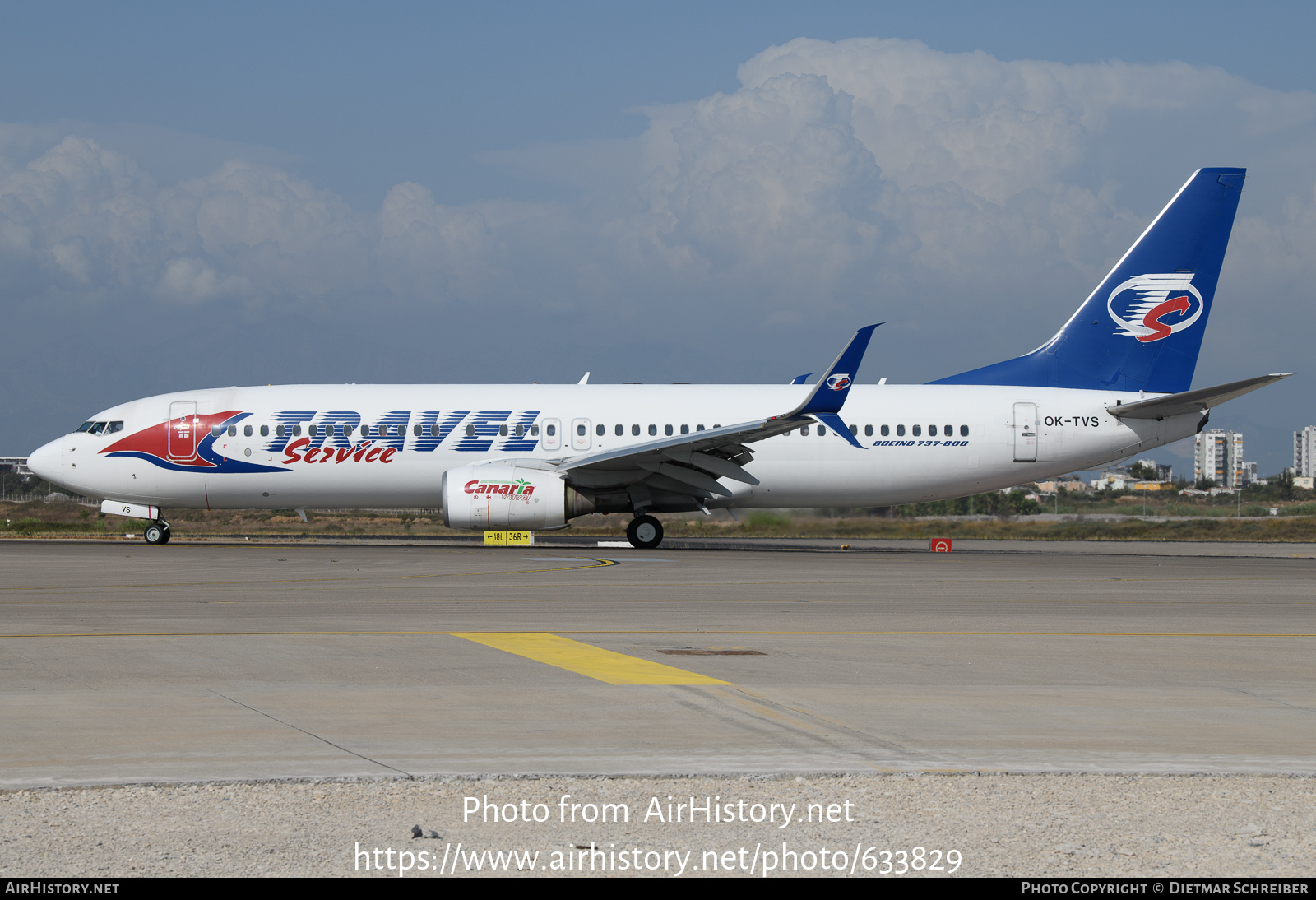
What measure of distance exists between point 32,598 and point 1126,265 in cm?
2476

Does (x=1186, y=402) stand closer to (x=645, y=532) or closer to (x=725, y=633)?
(x=645, y=532)

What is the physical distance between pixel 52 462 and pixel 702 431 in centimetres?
1526

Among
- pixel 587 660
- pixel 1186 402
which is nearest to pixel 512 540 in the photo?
pixel 1186 402

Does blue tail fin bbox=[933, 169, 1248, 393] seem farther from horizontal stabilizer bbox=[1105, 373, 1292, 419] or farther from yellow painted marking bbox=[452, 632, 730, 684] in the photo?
yellow painted marking bbox=[452, 632, 730, 684]

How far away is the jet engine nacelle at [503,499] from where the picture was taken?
24938mm

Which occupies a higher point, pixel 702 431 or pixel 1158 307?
pixel 1158 307

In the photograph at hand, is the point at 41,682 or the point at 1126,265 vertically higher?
the point at 1126,265

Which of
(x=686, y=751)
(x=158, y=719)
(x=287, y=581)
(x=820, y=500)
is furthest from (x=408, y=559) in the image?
(x=686, y=751)

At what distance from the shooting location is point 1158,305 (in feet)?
94.6

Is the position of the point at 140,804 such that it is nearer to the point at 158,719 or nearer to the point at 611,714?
the point at 158,719

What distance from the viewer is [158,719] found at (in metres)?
7.55

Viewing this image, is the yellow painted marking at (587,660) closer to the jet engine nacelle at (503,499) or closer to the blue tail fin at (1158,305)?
the jet engine nacelle at (503,499)

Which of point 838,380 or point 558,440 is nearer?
point 838,380

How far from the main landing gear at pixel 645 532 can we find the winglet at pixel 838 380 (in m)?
4.79
